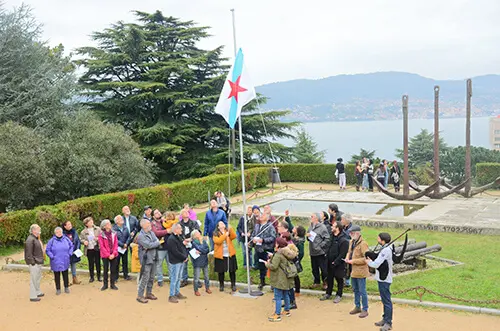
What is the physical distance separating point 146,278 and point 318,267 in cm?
336

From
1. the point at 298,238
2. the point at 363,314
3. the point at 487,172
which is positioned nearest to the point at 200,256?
the point at 298,238

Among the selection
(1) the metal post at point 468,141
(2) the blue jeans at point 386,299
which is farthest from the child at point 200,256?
(1) the metal post at point 468,141

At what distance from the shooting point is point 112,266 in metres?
10.6

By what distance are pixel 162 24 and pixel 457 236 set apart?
92.6 ft

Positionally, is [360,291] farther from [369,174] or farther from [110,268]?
[369,174]

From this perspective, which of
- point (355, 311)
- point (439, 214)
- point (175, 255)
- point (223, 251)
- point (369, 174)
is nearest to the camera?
point (355, 311)

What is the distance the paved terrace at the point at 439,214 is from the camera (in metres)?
15.3

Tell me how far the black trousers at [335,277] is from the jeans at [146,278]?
→ 10.9 ft

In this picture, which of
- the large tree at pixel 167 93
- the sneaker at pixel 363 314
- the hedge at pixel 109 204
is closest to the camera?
the sneaker at pixel 363 314

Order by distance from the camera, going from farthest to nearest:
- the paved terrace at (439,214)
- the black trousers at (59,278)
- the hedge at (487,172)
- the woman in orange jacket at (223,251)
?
the hedge at (487,172) < the paved terrace at (439,214) < the black trousers at (59,278) < the woman in orange jacket at (223,251)

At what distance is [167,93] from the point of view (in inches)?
1344

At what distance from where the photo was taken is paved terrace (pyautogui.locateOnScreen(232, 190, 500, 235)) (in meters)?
15.3

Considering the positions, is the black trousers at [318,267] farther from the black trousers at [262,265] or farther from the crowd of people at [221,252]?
the black trousers at [262,265]

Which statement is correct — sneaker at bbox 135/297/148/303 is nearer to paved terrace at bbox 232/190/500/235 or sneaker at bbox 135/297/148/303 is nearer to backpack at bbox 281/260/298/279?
backpack at bbox 281/260/298/279
